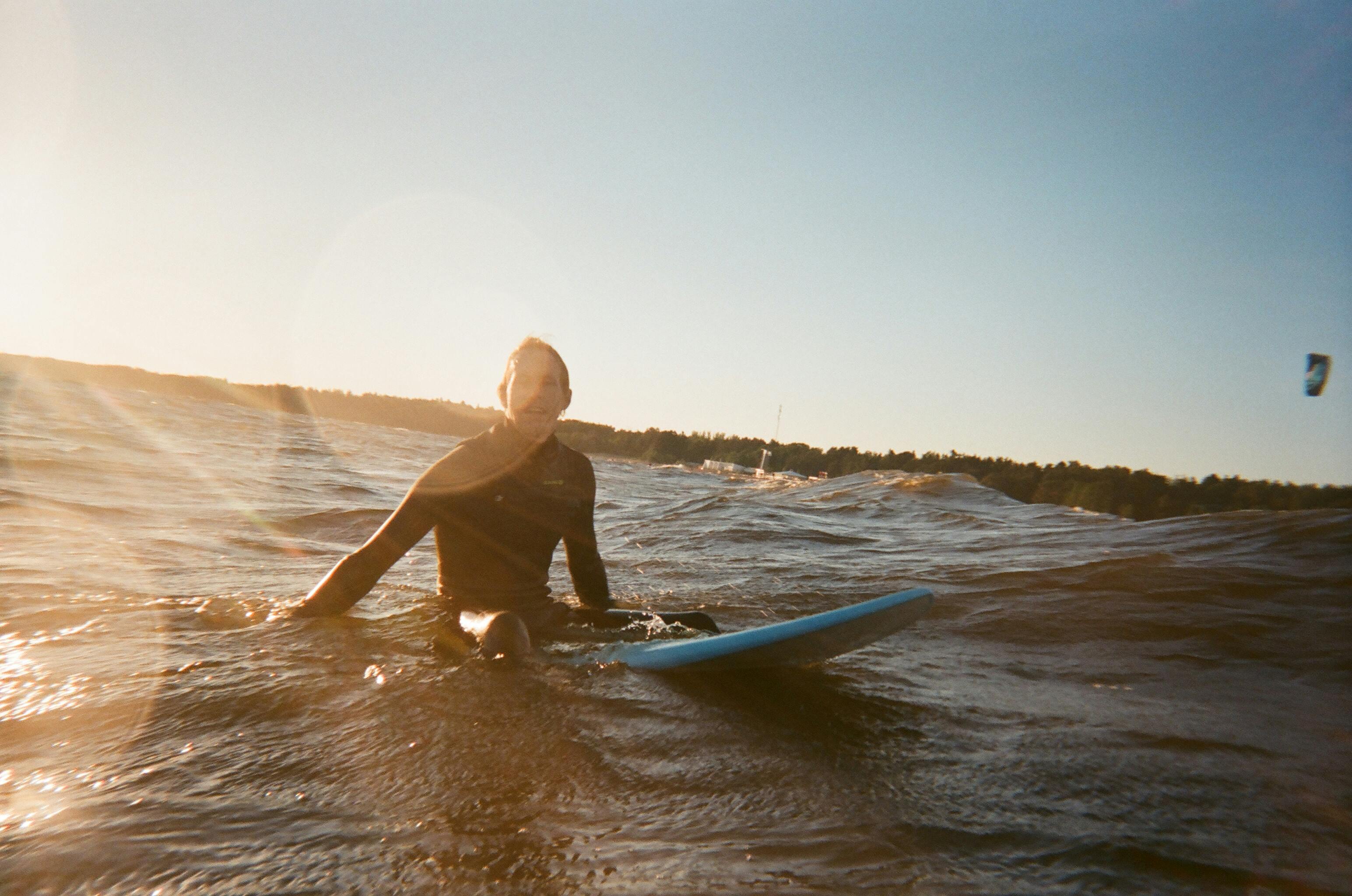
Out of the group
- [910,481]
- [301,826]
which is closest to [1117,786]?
[301,826]

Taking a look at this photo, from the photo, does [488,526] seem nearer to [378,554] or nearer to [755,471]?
[378,554]

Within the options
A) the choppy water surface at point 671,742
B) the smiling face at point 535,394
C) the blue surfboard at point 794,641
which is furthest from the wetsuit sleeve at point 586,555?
the blue surfboard at point 794,641

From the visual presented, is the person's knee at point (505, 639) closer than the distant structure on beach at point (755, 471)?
Yes

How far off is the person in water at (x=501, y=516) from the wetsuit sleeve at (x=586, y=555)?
19 millimetres

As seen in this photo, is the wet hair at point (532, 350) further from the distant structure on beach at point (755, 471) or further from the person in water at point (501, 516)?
the distant structure on beach at point (755, 471)

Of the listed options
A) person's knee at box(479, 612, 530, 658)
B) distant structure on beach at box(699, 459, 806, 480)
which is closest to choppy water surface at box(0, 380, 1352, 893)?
person's knee at box(479, 612, 530, 658)

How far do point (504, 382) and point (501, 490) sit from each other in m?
0.63

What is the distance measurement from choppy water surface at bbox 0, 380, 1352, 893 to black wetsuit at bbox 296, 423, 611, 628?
0.31m

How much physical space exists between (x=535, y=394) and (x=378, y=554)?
3.62ft

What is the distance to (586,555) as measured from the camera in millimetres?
4254

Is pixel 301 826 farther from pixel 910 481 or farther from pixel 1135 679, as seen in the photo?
pixel 910 481

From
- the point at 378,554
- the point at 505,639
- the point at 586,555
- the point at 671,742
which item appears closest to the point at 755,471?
→ the point at 586,555

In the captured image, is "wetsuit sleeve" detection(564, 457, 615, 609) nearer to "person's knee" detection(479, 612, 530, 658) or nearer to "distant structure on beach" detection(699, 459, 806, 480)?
"person's knee" detection(479, 612, 530, 658)

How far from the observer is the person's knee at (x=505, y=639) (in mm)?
3404
